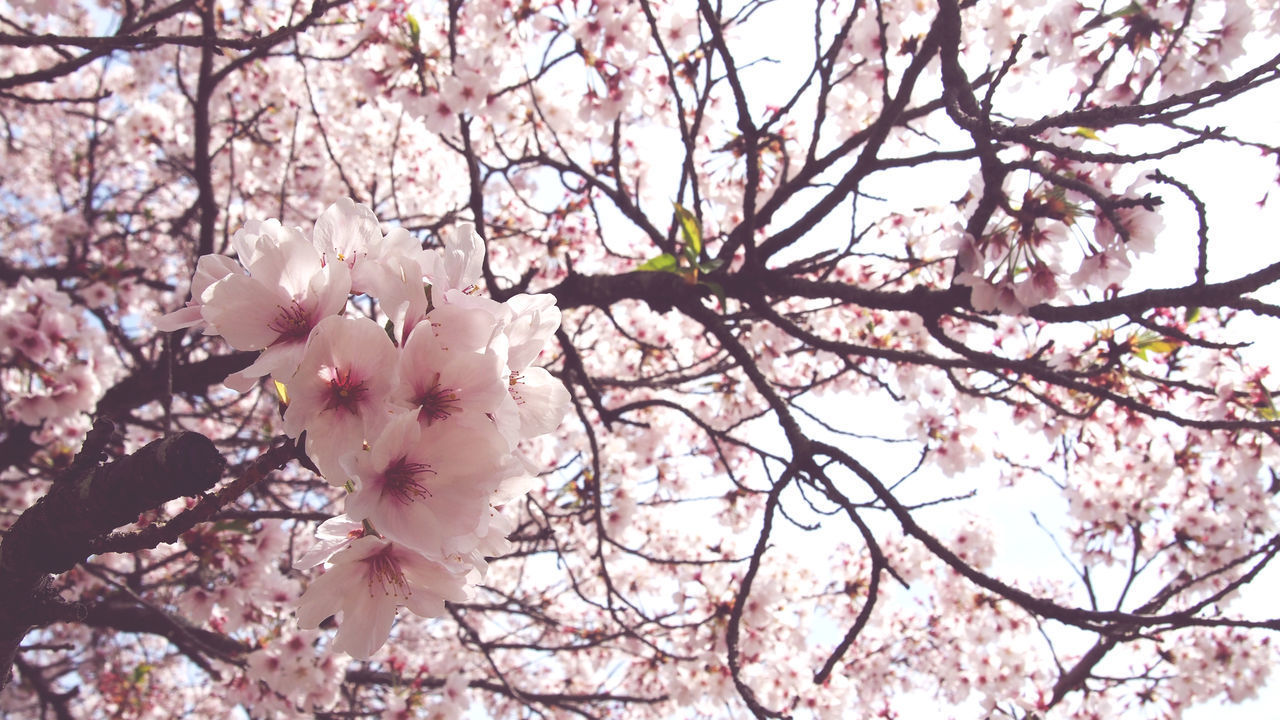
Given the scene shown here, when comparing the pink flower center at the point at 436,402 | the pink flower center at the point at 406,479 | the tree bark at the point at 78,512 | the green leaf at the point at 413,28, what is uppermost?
the green leaf at the point at 413,28

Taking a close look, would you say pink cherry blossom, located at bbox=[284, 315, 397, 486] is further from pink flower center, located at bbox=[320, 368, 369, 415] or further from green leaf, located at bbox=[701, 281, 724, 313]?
green leaf, located at bbox=[701, 281, 724, 313]

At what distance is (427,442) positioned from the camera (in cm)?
94

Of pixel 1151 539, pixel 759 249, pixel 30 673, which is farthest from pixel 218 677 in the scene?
pixel 1151 539

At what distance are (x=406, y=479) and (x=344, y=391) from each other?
0.49 ft

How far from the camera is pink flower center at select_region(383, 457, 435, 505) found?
95 centimetres

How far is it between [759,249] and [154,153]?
7.18 metres

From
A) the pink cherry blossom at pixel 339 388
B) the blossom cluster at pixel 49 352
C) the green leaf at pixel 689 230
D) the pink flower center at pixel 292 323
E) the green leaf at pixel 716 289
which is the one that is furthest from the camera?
the blossom cluster at pixel 49 352

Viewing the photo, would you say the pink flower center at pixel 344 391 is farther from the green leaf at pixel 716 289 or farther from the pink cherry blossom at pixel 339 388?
the green leaf at pixel 716 289

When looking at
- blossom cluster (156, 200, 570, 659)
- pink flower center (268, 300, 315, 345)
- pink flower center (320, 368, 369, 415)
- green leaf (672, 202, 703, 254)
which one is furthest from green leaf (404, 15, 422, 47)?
pink flower center (320, 368, 369, 415)

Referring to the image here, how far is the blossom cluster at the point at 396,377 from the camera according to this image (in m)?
0.92

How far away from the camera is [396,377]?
36.3 inches

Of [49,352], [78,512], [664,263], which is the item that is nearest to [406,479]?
[78,512]

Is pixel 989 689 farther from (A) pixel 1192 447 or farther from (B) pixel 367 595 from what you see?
(B) pixel 367 595

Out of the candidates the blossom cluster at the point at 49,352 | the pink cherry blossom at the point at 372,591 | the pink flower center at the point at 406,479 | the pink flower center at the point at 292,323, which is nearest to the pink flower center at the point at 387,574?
the pink cherry blossom at the point at 372,591
